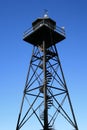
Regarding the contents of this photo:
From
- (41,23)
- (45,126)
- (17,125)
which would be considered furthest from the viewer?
(41,23)

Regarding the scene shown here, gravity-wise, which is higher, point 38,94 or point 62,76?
point 62,76

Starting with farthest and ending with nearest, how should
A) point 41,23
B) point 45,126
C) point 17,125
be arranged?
point 41,23
point 17,125
point 45,126

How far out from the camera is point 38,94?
28.2m

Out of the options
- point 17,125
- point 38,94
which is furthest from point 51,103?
→ point 17,125

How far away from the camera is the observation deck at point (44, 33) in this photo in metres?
29.4

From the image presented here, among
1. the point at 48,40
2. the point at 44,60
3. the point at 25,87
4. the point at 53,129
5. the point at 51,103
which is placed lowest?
the point at 53,129

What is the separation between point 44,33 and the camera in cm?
2983

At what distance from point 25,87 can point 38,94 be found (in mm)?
1851

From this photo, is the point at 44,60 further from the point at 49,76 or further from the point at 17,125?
the point at 17,125

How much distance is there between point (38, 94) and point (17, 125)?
3.44m

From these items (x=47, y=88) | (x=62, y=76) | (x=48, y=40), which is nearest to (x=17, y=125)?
(x=47, y=88)

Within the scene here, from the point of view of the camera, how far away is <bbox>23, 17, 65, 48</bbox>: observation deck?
2939 cm

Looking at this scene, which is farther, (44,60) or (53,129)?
(44,60)

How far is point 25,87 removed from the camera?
96.6ft
